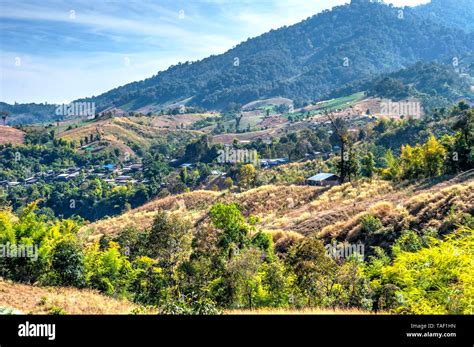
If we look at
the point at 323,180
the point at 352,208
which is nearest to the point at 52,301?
the point at 352,208

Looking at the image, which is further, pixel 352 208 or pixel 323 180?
pixel 323 180

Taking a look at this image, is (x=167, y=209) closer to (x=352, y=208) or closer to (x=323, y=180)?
(x=323, y=180)

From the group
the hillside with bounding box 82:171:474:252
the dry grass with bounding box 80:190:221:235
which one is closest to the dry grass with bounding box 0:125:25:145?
A: the dry grass with bounding box 80:190:221:235

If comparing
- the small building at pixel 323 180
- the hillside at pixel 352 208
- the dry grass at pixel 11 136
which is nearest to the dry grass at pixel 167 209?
the hillside at pixel 352 208

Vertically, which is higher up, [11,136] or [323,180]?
[11,136]

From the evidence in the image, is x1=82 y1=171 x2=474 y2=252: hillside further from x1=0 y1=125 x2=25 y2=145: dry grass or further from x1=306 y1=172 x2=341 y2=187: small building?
x1=0 y1=125 x2=25 y2=145: dry grass

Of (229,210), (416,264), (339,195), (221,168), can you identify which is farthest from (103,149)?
(416,264)

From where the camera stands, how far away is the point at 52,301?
15648 mm

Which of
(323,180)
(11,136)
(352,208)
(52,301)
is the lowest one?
(52,301)

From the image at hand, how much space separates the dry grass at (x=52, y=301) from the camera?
1443 centimetres

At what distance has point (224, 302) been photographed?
17.5 metres

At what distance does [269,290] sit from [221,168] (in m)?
98.0

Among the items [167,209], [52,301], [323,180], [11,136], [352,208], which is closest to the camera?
[52,301]
